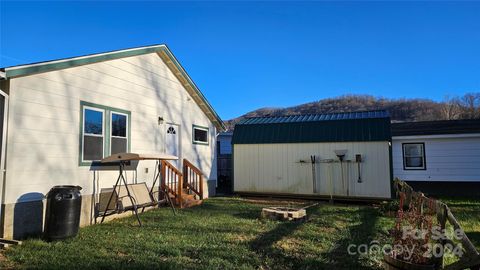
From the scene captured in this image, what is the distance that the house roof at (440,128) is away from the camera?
1401cm

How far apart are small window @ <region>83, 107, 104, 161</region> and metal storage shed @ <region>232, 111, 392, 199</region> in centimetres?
668

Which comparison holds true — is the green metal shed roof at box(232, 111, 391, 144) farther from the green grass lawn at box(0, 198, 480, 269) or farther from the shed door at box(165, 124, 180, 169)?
the green grass lawn at box(0, 198, 480, 269)

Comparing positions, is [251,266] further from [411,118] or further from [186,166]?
[411,118]

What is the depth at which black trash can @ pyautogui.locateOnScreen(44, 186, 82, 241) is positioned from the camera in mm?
6043

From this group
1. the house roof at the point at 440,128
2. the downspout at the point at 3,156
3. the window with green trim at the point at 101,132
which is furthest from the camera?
the house roof at the point at 440,128

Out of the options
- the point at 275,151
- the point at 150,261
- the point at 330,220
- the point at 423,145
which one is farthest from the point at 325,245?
the point at 423,145

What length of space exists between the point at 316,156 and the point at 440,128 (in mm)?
6414

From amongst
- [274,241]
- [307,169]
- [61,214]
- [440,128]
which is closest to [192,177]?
[307,169]

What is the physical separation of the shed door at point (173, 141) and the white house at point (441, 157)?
9619 mm

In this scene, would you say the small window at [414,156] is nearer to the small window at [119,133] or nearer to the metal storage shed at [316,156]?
the metal storage shed at [316,156]

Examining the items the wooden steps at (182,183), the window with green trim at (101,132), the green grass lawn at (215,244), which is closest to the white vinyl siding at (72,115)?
the window with green trim at (101,132)

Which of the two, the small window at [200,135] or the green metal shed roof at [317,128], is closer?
the green metal shed roof at [317,128]

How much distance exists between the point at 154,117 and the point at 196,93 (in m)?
2.41

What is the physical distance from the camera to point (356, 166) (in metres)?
11.8
